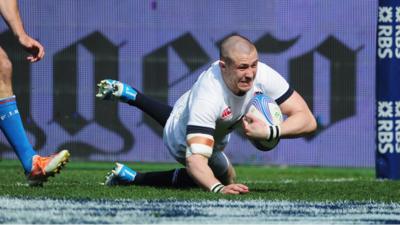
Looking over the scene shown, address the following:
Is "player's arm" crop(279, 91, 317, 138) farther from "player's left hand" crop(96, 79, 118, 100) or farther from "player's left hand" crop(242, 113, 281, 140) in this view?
"player's left hand" crop(96, 79, 118, 100)

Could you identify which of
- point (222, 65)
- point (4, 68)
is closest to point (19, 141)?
point (4, 68)

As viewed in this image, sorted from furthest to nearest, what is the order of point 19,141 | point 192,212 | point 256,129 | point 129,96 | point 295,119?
point 129,96
point 19,141
point 295,119
point 256,129
point 192,212

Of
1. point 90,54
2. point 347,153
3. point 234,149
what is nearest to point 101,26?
point 90,54

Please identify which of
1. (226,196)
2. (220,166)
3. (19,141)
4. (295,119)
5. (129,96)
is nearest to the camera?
(226,196)

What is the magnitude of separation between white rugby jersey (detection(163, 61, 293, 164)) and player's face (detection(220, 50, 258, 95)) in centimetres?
10

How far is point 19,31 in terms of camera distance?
706 centimetres

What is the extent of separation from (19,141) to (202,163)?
1332mm

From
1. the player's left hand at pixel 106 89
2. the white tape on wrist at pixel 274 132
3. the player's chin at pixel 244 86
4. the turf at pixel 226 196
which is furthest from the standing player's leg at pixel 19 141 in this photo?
the white tape on wrist at pixel 274 132

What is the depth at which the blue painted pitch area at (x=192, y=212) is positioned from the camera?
4.87 meters

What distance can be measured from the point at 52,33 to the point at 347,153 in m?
3.89

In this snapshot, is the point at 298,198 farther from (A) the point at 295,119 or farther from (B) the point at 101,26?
(B) the point at 101,26

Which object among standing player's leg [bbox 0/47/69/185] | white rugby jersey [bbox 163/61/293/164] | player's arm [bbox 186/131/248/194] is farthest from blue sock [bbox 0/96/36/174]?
player's arm [bbox 186/131/248/194]

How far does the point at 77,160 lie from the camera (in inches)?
521

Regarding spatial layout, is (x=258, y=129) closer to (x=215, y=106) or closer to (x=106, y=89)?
(x=215, y=106)
